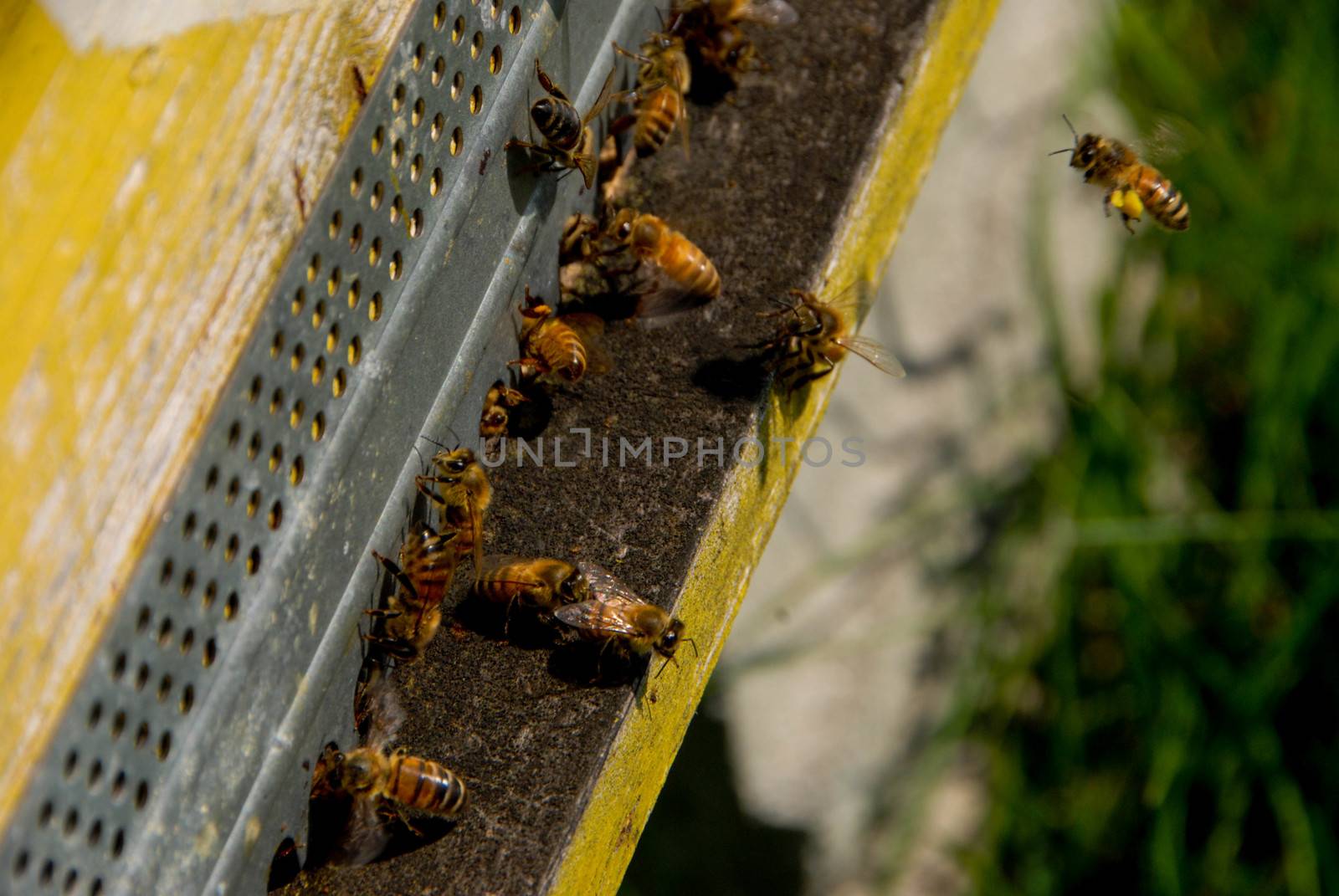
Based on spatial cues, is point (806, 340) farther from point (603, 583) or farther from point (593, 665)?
point (593, 665)

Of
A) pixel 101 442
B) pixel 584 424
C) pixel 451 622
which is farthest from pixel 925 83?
pixel 101 442

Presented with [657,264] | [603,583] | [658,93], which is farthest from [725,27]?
[603,583]

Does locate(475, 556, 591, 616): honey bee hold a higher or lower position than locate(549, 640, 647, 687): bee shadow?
higher

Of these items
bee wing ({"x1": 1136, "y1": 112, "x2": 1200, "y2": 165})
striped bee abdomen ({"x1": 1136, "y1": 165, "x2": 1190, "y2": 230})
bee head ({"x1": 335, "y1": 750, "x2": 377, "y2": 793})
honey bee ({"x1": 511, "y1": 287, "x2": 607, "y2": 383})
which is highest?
bee wing ({"x1": 1136, "y1": 112, "x2": 1200, "y2": 165})

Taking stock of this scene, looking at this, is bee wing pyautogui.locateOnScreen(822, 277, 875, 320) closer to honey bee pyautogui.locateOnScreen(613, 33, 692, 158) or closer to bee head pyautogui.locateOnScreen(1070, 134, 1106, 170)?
honey bee pyautogui.locateOnScreen(613, 33, 692, 158)

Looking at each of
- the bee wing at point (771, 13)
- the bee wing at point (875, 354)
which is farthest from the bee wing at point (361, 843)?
A: the bee wing at point (771, 13)

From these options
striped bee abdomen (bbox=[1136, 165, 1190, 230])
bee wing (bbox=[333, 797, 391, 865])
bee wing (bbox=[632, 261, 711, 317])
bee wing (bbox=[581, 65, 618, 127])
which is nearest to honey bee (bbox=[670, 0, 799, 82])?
bee wing (bbox=[581, 65, 618, 127])

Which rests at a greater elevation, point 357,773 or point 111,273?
point 111,273

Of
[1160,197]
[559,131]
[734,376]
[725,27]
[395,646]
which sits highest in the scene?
[1160,197]
